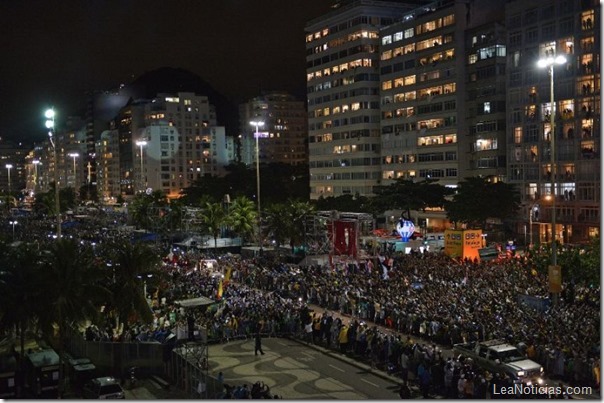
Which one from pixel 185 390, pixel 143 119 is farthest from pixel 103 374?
pixel 143 119

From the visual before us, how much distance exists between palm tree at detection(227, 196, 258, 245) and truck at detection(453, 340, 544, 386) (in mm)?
36411

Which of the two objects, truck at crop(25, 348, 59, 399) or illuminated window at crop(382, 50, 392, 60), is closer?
truck at crop(25, 348, 59, 399)

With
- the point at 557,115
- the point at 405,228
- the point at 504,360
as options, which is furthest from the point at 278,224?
the point at 557,115

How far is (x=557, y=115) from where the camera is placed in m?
65.7

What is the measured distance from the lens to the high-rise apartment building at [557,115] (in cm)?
6234

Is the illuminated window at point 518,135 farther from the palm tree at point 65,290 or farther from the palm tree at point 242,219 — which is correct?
the palm tree at point 65,290

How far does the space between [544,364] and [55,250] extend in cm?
1605

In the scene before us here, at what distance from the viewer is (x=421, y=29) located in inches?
3501

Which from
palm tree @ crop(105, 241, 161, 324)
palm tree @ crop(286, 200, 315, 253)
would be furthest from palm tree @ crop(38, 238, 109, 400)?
palm tree @ crop(286, 200, 315, 253)

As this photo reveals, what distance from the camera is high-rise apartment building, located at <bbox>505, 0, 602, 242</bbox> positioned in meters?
62.3

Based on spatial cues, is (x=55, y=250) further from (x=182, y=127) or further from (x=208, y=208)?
(x=182, y=127)

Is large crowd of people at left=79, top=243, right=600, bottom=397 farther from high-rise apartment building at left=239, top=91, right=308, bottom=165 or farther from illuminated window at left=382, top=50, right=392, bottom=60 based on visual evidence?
high-rise apartment building at left=239, top=91, right=308, bottom=165

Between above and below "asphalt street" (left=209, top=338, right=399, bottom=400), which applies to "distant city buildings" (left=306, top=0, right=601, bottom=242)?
above

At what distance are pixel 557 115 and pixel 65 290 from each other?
56.3 metres
